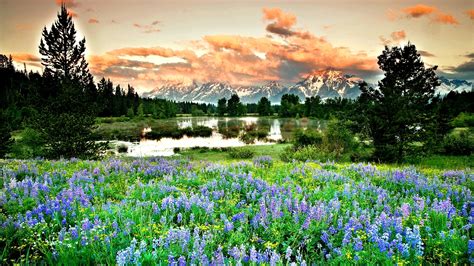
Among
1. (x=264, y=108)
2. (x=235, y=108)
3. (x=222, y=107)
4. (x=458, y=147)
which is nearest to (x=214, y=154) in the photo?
(x=458, y=147)

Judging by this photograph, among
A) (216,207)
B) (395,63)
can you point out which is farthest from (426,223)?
(395,63)

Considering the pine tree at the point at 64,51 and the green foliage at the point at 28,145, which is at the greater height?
A: the pine tree at the point at 64,51

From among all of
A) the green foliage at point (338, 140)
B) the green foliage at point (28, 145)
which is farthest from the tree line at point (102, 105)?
the green foliage at point (338, 140)

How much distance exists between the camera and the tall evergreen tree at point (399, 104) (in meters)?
21.0

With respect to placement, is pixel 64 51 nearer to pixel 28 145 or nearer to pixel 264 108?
pixel 28 145

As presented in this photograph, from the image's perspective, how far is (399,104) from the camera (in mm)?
20578

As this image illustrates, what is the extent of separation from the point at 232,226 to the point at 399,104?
19.2 meters

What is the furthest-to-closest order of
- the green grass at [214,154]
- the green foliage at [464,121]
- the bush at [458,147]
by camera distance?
the green foliage at [464,121] < the green grass at [214,154] < the bush at [458,147]

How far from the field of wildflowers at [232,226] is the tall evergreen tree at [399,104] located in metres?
14.6

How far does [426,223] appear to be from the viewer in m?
4.89

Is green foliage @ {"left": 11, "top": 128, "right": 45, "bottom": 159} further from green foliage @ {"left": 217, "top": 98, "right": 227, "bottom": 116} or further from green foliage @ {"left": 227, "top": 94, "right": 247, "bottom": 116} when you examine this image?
green foliage @ {"left": 217, "top": 98, "right": 227, "bottom": 116}

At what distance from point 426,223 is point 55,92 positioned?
94.8 ft

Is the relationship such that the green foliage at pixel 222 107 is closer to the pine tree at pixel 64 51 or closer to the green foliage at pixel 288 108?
the green foliage at pixel 288 108

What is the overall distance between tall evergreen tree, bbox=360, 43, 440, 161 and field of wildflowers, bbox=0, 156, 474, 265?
14.6 m
